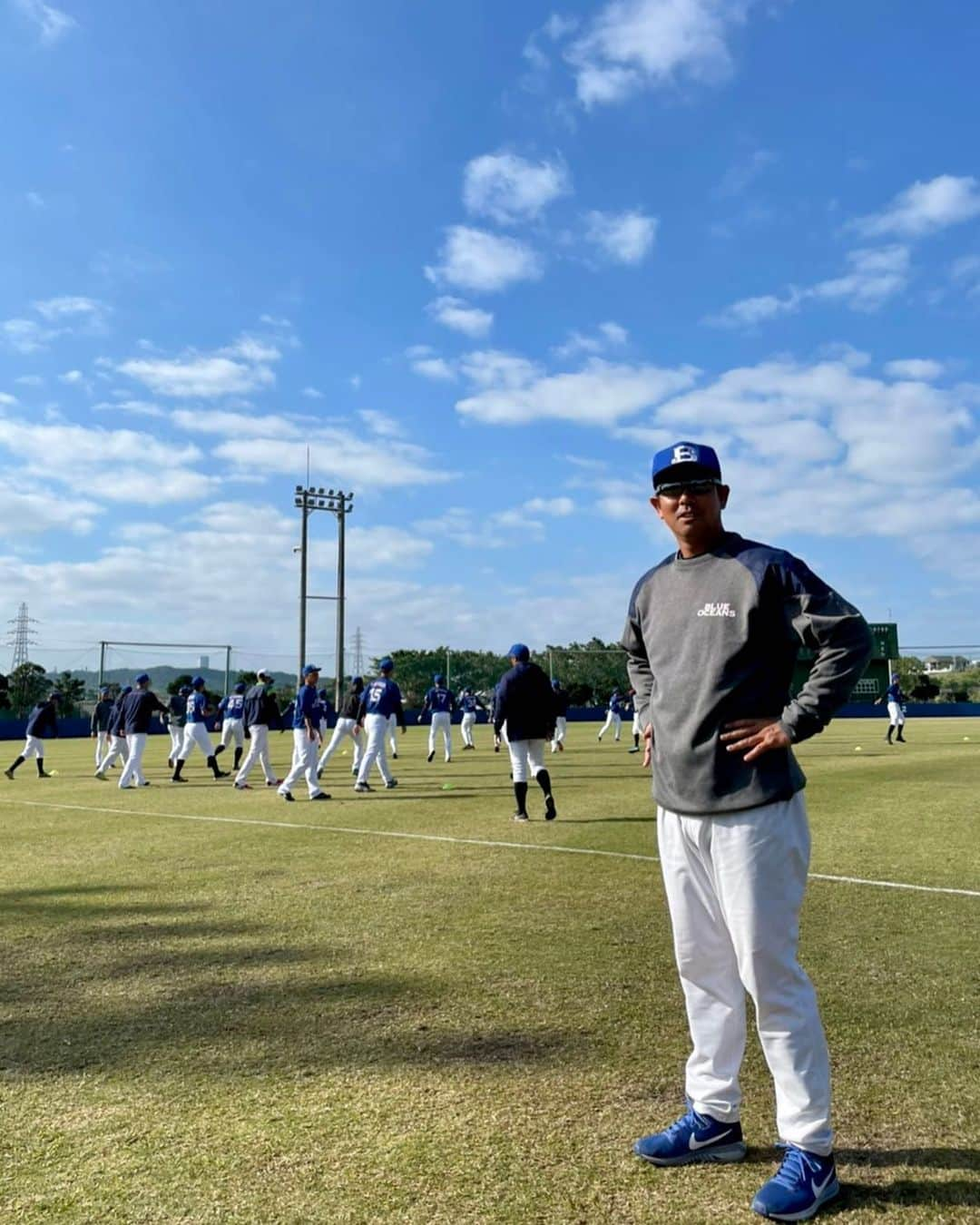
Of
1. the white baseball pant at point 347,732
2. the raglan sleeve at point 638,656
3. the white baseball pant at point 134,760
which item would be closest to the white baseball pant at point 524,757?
the white baseball pant at point 347,732

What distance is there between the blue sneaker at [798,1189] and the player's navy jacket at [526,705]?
29.6 feet

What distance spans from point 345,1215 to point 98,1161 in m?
0.95

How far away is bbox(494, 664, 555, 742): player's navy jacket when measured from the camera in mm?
11992

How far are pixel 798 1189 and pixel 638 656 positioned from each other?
1.83 metres

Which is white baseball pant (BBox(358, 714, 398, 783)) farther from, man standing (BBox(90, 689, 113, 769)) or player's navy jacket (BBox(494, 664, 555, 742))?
man standing (BBox(90, 689, 113, 769))

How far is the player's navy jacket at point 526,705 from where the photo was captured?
12.0 metres

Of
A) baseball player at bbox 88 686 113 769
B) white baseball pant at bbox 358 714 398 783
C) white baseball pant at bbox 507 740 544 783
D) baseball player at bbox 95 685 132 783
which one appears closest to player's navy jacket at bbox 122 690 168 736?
baseball player at bbox 95 685 132 783

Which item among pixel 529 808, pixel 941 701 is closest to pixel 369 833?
pixel 529 808

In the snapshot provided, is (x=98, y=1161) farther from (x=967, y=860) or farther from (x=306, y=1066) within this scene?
(x=967, y=860)

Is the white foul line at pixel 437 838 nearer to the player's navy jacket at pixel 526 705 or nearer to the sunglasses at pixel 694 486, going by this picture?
the player's navy jacket at pixel 526 705

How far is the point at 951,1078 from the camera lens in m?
3.82

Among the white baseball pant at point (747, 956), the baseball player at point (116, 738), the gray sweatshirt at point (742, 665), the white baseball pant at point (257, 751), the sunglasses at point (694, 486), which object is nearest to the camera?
the white baseball pant at point (747, 956)

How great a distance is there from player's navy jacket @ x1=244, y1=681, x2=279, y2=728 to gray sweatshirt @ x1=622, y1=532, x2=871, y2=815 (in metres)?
14.0

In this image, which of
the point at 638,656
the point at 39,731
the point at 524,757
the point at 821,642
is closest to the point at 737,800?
the point at 821,642
